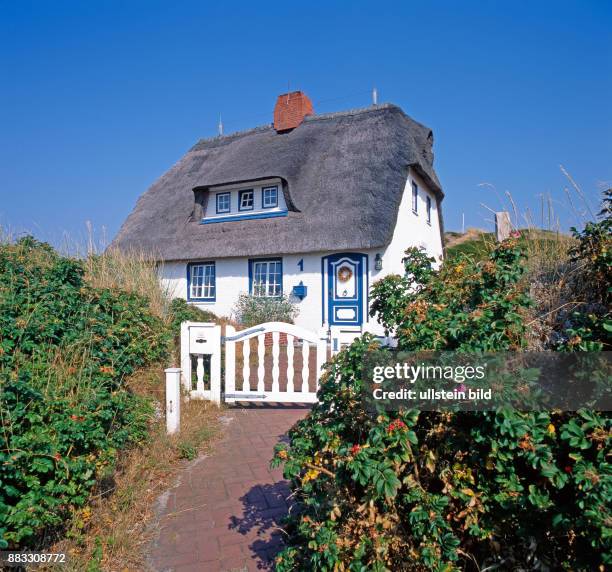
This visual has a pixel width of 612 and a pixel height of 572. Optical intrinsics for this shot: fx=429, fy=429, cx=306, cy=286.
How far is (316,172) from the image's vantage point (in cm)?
1383

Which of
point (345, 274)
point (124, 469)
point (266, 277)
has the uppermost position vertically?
point (266, 277)

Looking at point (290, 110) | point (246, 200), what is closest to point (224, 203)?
point (246, 200)

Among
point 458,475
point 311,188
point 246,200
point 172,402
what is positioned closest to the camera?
point 458,475

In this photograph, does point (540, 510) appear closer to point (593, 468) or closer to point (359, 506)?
point (593, 468)

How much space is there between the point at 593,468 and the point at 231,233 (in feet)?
43.7

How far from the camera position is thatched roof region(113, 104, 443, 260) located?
39.9ft

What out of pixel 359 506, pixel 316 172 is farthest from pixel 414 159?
pixel 359 506

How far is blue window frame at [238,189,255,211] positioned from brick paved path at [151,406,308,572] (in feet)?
35.5

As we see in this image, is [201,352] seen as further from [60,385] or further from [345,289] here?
[345,289]

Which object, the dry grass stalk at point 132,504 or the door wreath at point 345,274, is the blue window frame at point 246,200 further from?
the dry grass stalk at point 132,504

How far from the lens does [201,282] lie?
15.1 metres

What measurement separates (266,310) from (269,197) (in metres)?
4.05

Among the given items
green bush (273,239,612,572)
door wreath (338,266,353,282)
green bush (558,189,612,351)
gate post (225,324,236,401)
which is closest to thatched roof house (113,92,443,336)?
door wreath (338,266,353,282)

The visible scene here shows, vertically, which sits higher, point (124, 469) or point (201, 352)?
point (201, 352)
